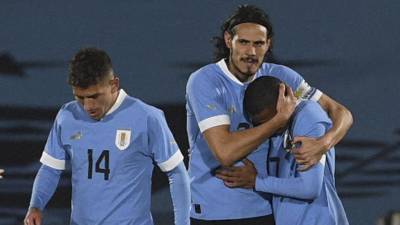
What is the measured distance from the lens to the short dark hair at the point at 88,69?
9.18 ft

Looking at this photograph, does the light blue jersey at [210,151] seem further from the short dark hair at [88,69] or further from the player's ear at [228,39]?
the short dark hair at [88,69]

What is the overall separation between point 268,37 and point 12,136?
6.61 ft

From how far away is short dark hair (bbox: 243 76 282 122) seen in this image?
2.58 meters

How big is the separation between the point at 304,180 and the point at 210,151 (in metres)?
0.40

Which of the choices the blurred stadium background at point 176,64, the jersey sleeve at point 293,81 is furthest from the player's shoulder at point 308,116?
the blurred stadium background at point 176,64

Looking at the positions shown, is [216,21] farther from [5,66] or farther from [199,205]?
[199,205]

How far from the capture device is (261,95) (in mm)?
2576

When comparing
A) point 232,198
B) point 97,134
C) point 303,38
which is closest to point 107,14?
point 303,38

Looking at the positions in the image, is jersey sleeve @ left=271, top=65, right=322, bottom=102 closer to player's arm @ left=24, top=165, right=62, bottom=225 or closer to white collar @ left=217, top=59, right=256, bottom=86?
white collar @ left=217, top=59, right=256, bottom=86

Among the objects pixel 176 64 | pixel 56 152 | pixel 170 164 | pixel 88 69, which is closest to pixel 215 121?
pixel 170 164

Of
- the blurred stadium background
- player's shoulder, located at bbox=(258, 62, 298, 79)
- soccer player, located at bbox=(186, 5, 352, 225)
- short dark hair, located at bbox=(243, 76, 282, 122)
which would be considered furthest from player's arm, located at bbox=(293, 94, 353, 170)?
the blurred stadium background

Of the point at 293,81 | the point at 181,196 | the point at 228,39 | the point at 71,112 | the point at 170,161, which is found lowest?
the point at 181,196

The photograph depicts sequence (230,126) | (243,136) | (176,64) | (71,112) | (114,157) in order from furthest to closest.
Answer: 1. (176,64)
2. (71,112)
3. (114,157)
4. (230,126)
5. (243,136)

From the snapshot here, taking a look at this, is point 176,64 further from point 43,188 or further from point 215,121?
point 215,121
